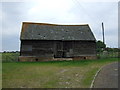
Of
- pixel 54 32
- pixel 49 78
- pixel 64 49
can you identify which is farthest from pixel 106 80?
pixel 54 32

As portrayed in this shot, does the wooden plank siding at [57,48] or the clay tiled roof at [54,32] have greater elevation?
the clay tiled roof at [54,32]

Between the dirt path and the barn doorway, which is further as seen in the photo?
the barn doorway

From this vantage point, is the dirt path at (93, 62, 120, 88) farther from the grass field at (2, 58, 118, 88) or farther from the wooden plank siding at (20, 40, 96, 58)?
the wooden plank siding at (20, 40, 96, 58)

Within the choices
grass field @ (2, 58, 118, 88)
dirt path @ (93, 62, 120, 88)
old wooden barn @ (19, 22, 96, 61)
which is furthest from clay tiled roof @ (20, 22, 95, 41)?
dirt path @ (93, 62, 120, 88)

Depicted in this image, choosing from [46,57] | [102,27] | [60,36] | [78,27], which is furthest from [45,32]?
[102,27]

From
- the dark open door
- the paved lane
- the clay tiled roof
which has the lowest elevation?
the paved lane

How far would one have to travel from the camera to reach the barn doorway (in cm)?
3303

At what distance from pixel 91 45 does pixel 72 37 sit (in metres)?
4.28

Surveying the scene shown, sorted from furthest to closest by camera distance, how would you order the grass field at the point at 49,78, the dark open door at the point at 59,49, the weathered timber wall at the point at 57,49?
the dark open door at the point at 59,49 → the weathered timber wall at the point at 57,49 → the grass field at the point at 49,78

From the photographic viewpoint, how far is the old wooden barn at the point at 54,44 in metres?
31.7

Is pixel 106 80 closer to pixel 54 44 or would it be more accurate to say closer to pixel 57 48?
pixel 57 48

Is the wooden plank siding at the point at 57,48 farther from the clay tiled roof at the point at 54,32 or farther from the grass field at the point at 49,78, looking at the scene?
the grass field at the point at 49,78

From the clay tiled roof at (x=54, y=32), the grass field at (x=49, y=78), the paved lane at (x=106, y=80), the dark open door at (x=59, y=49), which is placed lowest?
the grass field at (x=49, y=78)

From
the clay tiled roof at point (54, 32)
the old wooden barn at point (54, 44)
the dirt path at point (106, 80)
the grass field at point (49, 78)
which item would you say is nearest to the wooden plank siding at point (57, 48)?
the old wooden barn at point (54, 44)
